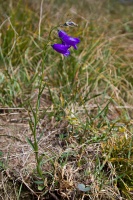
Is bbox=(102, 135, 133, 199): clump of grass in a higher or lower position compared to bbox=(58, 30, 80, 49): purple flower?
lower

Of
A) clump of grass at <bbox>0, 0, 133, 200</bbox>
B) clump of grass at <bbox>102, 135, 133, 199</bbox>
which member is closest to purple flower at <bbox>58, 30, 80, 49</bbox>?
clump of grass at <bbox>0, 0, 133, 200</bbox>

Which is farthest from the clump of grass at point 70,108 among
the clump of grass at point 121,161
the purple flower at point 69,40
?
the purple flower at point 69,40

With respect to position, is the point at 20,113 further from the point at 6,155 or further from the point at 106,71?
the point at 106,71

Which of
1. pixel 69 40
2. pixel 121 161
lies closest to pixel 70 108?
pixel 121 161

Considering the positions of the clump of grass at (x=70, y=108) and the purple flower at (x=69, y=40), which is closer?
the purple flower at (x=69, y=40)

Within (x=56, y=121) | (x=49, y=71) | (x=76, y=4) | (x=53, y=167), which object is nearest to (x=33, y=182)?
(x=53, y=167)

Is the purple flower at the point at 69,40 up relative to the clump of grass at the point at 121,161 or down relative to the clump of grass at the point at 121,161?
up

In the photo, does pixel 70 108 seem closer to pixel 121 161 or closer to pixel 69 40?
pixel 121 161

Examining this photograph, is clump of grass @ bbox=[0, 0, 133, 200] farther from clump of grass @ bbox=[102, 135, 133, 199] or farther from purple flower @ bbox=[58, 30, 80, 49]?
purple flower @ bbox=[58, 30, 80, 49]

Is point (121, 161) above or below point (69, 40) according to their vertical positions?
below

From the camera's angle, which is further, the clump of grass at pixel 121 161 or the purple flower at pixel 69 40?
the clump of grass at pixel 121 161

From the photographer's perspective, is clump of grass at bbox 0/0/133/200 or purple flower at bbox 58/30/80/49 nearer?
purple flower at bbox 58/30/80/49

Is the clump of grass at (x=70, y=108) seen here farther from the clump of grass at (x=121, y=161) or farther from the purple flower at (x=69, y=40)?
the purple flower at (x=69, y=40)
